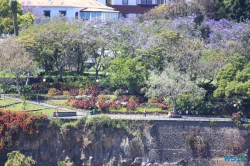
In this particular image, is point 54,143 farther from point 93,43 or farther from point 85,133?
point 93,43

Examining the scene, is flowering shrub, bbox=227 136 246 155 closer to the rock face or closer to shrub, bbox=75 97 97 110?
the rock face

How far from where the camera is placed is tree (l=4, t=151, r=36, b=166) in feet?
176

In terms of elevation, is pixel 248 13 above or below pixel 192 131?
above

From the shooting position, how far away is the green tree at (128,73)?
210 feet

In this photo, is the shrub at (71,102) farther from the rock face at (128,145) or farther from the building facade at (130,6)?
the building facade at (130,6)

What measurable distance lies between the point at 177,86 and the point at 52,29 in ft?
55.7

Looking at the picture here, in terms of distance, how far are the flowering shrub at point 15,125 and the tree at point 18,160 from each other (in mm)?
→ 1570

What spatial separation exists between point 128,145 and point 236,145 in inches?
358

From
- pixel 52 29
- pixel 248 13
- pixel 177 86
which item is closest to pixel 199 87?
pixel 177 86

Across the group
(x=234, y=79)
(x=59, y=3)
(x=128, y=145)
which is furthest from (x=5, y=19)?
(x=234, y=79)

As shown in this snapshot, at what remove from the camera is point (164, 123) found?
57.4 m

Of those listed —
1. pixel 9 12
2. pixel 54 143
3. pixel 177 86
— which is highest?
pixel 9 12

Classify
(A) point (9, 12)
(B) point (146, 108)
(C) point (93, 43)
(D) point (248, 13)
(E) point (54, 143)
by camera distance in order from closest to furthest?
(E) point (54, 143) → (B) point (146, 108) → (C) point (93, 43) → (A) point (9, 12) → (D) point (248, 13)

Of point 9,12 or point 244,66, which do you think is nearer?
point 244,66
